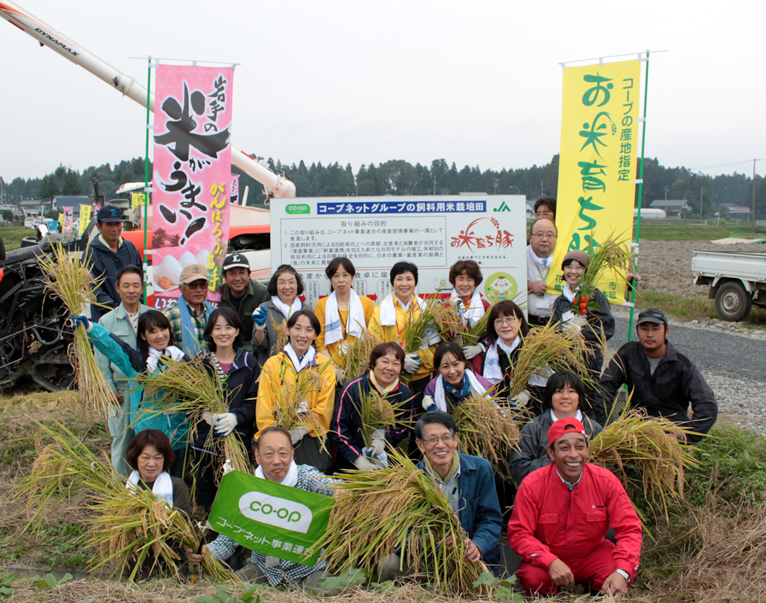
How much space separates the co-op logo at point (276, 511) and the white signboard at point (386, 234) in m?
2.41

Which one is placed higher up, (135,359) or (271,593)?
(135,359)

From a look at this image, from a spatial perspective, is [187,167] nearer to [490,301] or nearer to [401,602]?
[490,301]

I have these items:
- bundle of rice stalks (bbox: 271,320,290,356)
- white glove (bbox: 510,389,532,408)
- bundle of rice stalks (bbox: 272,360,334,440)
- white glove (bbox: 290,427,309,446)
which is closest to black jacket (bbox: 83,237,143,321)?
bundle of rice stalks (bbox: 271,320,290,356)

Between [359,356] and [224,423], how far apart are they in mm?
1046

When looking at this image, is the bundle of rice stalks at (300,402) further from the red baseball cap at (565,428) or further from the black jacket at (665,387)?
the black jacket at (665,387)

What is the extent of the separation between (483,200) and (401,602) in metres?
3.55

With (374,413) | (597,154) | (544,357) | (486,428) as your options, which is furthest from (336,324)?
(597,154)

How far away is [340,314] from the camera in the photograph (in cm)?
437

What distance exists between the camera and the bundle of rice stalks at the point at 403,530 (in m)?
2.66

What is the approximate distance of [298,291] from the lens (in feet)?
14.4

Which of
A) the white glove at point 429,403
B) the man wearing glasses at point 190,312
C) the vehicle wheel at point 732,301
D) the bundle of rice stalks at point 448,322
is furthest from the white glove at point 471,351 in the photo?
the vehicle wheel at point 732,301

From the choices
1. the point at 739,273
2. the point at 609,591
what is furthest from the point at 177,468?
the point at 739,273

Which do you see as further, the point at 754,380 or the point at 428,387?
the point at 754,380

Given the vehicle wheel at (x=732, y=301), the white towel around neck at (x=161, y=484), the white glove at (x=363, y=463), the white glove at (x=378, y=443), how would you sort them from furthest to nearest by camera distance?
the vehicle wheel at (x=732, y=301), the white glove at (x=378, y=443), the white glove at (x=363, y=463), the white towel around neck at (x=161, y=484)
